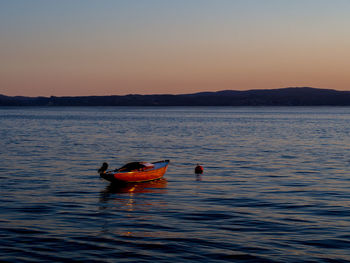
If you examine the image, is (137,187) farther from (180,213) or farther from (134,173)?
(180,213)

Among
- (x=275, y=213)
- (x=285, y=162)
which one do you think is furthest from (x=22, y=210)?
(x=285, y=162)

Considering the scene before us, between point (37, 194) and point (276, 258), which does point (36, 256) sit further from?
point (37, 194)

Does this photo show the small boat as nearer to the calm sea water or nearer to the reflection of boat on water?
the reflection of boat on water

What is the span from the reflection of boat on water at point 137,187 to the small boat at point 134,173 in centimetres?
35

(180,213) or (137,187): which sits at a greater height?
(180,213)

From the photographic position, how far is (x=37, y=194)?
2661 centimetres

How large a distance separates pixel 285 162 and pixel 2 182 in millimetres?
25727

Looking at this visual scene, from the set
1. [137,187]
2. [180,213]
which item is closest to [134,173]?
[137,187]

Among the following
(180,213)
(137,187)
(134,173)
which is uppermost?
(134,173)

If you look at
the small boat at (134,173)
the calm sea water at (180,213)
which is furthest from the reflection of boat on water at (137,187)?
the small boat at (134,173)

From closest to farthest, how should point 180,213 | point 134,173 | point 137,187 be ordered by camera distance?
point 180,213 → point 137,187 → point 134,173

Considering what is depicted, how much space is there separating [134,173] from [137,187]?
1137 millimetres

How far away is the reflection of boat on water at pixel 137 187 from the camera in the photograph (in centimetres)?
2914

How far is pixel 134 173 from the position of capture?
103ft
